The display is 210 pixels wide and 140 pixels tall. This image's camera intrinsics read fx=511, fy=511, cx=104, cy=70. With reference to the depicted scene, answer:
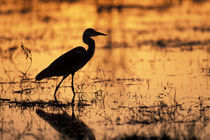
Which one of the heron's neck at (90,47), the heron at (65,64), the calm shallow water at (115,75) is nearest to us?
the calm shallow water at (115,75)

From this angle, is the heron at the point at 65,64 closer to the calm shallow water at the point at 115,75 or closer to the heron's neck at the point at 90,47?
the heron's neck at the point at 90,47

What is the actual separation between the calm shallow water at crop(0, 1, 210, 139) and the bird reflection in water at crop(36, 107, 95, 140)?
15 mm

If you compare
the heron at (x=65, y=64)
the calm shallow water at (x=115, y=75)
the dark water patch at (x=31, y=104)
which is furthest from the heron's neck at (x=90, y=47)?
the dark water patch at (x=31, y=104)

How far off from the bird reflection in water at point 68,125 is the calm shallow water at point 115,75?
0.02 metres

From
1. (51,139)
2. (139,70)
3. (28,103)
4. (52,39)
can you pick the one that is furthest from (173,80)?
(52,39)

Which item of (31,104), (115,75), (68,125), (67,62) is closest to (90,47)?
(67,62)

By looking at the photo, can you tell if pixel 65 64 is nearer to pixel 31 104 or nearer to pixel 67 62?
pixel 67 62

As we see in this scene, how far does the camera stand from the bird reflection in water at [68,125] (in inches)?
287

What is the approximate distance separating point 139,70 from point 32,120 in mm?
5017

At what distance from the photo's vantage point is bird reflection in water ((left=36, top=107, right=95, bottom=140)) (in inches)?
287

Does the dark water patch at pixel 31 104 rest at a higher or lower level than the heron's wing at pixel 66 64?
lower

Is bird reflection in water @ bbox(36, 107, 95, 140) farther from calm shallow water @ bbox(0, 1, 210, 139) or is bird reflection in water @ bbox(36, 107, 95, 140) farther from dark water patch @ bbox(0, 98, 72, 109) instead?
dark water patch @ bbox(0, 98, 72, 109)

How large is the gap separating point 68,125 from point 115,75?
15.0ft

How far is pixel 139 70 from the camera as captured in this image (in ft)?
42.1
